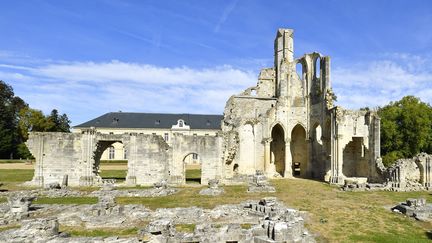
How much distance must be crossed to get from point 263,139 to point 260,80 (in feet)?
22.3

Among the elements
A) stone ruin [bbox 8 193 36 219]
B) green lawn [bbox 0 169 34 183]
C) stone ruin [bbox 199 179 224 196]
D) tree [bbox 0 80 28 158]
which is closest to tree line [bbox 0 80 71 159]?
tree [bbox 0 80 28 158]

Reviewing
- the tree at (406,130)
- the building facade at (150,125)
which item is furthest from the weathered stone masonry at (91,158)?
the building facade at (150,125)

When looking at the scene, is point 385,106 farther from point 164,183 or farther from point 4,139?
point 4,139

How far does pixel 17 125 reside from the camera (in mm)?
58625

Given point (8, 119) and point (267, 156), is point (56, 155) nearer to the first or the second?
point (267, 156)

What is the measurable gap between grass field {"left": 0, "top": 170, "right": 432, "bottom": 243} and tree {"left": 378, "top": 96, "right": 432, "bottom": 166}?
12551 millimetres

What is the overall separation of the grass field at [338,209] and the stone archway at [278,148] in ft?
33.0

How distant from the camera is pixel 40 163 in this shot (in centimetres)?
2495

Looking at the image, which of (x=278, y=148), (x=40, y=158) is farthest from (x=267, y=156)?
(x=40, y=158)

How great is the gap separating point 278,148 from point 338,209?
19.1 meters

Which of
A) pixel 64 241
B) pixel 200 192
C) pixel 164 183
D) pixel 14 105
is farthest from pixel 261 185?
pixel 14 105

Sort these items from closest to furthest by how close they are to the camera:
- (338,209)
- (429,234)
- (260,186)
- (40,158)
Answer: (429,234)
(338,209)
(260,186)
(40,158)

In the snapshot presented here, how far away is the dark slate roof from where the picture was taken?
60125 millimetres

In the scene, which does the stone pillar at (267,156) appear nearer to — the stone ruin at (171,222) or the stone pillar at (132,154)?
the stone pillar at (132,154)
